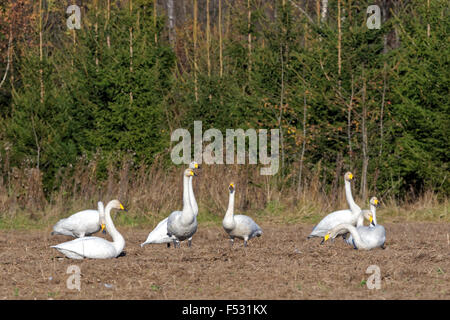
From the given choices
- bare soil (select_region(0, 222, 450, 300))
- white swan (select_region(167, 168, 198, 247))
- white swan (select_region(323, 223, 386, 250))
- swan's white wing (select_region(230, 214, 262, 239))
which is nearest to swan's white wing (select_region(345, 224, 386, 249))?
white swan (select_region(323, 223, 386, 250))

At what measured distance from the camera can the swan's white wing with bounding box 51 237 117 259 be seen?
9164 millimetres

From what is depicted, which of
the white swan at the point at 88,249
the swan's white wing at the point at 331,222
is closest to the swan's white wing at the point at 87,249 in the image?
the white swan at the point at 88,249

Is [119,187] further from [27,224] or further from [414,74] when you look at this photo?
[414,74]

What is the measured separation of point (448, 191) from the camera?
16.0 metres

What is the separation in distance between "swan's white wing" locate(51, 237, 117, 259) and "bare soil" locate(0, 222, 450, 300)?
0.33 feet

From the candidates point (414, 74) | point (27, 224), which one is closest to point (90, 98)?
point (27, 224)

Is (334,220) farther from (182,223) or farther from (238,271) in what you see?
(238,271)

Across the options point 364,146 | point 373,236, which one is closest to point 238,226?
point 373,236

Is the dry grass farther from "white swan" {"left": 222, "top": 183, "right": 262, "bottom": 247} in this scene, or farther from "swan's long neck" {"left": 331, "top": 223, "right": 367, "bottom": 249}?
"swan's long neck" {"left": 331, "top": 223, "right": 367, "bottom": 249}

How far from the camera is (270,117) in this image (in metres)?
17.9

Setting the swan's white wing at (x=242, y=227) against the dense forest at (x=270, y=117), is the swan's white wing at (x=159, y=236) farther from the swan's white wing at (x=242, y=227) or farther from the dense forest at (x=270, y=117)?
the dense forest at (x=270, y=117)

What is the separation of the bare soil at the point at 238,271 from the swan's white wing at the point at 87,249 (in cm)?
10

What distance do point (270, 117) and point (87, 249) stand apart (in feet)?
30.6

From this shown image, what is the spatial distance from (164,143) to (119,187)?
2.65m
